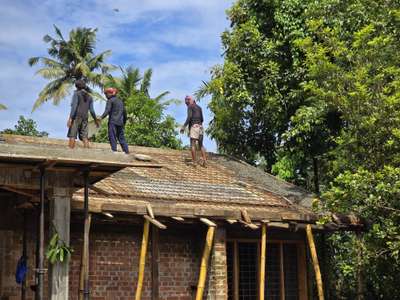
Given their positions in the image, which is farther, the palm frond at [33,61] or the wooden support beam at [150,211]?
the palm frond at [33,61]

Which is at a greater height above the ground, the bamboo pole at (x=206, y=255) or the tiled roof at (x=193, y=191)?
the tiled roof at (x=193, y=191)

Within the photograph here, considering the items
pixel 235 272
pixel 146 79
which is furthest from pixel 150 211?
pixel 146 79

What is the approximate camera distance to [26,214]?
11.1 metres

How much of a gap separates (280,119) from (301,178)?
4334 millimetres

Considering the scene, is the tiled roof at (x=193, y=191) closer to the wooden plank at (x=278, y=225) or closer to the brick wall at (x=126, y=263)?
the wooden plank at (x=278, y=225)

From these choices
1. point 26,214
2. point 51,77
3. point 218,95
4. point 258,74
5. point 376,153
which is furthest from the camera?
point 51,77

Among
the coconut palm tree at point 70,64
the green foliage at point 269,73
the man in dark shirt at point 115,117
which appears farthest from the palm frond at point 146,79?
the man in dark shirt at point 115,117

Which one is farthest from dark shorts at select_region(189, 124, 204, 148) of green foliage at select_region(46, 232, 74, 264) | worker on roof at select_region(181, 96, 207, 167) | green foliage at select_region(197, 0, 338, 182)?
green foliage at select_region(46, 232, 74, 264)

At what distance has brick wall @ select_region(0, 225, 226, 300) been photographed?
11.3m

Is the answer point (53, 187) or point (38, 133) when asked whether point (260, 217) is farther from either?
point (38, 133)

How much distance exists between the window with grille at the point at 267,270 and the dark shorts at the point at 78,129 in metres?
3.62

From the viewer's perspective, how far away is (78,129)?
1280cm

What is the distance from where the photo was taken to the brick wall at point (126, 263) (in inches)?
444

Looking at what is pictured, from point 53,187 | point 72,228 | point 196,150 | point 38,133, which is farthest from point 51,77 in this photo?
point 53,187
